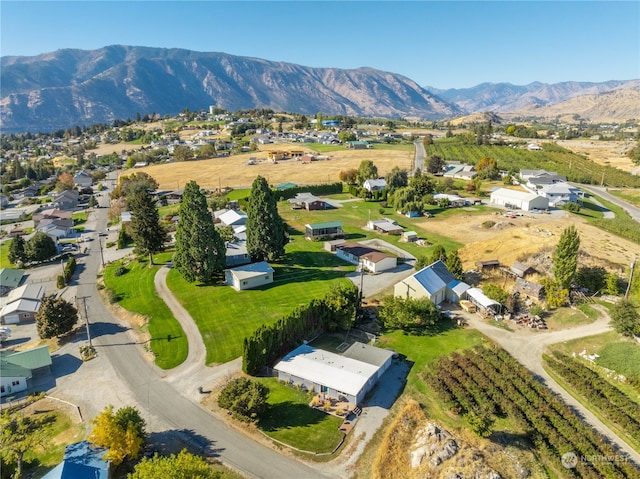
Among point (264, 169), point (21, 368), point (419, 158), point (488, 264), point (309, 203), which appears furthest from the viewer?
point (419, 158)

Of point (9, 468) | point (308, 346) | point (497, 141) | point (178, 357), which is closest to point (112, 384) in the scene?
point (178, 357)

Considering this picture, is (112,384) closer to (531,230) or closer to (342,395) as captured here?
(342,395)

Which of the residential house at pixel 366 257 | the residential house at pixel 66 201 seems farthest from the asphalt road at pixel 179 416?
the residential house at pixel 66 201

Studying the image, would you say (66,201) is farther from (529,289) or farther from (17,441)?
(529,289)

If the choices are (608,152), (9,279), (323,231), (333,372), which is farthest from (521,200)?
(608,152)

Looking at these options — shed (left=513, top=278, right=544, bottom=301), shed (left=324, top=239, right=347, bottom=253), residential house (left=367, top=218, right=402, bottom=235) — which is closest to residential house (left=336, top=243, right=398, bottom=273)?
shed (left=324, top=239, right=347, bottom=253)

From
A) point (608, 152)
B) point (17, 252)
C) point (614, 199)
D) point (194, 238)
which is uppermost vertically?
point (608, 152)
